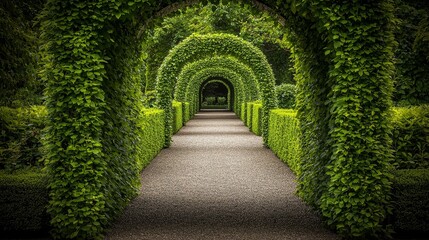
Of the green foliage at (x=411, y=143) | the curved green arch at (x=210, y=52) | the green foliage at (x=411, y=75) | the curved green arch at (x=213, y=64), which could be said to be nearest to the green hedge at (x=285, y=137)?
the curved green arch at (x=210, y=52)

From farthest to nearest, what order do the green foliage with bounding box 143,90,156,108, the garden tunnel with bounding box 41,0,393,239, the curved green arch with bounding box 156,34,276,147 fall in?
the green foliage with bounding box 143,90,156,108 < the curved green arch with bounding box 156,34,276,147 < the garden tunnel with bounding box 41,0,393,239

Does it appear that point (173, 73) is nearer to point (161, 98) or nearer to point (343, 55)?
point (161, 98)

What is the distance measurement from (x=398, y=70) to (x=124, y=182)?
607 cm

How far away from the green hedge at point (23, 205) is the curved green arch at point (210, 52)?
→ 994cm

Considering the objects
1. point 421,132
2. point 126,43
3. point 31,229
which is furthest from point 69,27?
point 421,132

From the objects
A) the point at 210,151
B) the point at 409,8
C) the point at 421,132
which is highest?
the point at 409,8

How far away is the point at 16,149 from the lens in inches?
256

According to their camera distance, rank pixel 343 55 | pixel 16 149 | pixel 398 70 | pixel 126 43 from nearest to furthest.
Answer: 1. pixel 343 55
2. pixel 16 149
3. pixel 126 43
4. pixel 398 70

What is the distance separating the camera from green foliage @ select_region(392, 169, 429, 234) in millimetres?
5750

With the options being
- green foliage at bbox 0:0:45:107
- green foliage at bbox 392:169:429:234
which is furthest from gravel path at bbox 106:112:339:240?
green foliage at bbox 0:0:45:107

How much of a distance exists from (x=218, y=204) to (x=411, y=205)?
2804 mm

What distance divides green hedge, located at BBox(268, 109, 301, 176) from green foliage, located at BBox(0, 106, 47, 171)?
4275 millimetres

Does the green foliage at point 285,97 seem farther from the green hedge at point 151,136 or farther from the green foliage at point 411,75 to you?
the green foliage at point 411,75

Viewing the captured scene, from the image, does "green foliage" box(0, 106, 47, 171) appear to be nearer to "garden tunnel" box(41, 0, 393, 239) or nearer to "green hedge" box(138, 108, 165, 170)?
"garden tunnel" box(41, 0, 393, 239)
